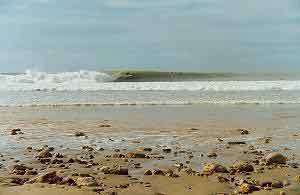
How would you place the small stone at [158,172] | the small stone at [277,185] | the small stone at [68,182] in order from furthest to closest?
the small stone at [158,172], the small stone at [68,182], the small stone at [277,185]

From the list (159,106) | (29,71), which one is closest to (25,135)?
(159,106)

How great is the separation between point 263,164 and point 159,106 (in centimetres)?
1145

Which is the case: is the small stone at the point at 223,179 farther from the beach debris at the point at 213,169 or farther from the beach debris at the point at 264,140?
the beach debris at the point at 264,140

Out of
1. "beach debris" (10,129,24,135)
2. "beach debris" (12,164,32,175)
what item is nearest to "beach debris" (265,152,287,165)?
"beach debris" (12,164,32,175)

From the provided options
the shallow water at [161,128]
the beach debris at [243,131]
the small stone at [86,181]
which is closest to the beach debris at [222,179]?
the shallow water at [161,128]

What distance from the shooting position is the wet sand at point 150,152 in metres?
5.57

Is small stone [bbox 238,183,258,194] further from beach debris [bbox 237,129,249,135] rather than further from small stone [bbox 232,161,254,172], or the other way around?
beach debris [bbox 237,129,249,135]

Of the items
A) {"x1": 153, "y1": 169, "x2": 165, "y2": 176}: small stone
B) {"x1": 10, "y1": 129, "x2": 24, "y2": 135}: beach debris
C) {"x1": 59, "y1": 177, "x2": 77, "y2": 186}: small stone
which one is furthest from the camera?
{"x1": 10, "y1": 129, "x2": 24, "y2": 135}: beach debris

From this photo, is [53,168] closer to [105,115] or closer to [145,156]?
[145,156]

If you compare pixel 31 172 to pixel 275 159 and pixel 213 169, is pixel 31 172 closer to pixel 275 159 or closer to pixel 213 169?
pixel 213 169

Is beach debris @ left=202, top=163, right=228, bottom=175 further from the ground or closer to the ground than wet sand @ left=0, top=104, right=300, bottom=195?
further from the ground

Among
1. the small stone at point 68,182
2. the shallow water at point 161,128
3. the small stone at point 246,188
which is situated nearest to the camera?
the small stone at point 246,188

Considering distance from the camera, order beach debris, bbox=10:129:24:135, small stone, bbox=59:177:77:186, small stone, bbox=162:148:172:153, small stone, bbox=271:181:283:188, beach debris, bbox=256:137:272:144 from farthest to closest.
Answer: beach debris, bbox=10:129:24:135 → beach debris, bbox=256:137:272:144 → small stone, bbox=162:148:172:153 → small stone, bbox=59:177:77:186 → small stone, bbox=271:181:283:188

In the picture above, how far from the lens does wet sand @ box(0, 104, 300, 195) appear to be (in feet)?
18.3
